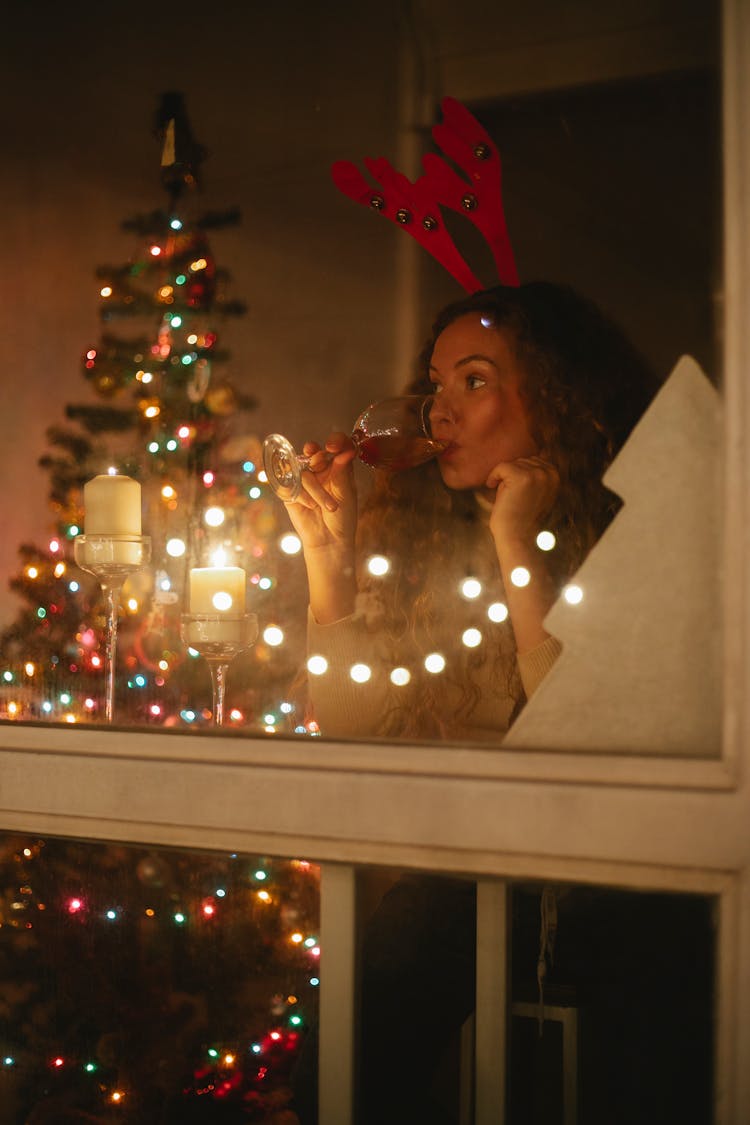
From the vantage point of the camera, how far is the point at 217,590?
0.86 meters

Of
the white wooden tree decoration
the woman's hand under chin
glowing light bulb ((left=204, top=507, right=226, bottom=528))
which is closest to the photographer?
the white wooden tree decoration

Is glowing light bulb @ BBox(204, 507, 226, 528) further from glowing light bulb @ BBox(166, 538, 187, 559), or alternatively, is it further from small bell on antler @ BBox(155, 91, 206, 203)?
small bell on antler @ BBox(155, 91, 206, 203)

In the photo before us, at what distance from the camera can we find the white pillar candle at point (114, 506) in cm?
90

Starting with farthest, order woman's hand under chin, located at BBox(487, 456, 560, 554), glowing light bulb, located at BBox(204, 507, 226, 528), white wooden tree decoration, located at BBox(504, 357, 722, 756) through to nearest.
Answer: glowing light bulb, located at BBox(204, 507, 226, 528) → woman's hand under chin, located at BBox(487, 456, 560, 554) → white wooden tree decoration, located at BBox(504, 357, 722, 756)

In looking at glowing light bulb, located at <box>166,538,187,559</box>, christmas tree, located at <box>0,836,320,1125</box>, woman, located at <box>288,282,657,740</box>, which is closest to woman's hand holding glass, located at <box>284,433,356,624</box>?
woman, located at <box>288,282,657,740</box>

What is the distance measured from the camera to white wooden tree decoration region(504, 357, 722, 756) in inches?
25.5

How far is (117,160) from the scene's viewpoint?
3.04ft

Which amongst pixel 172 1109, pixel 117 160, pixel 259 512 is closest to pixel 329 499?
pixel 259 512

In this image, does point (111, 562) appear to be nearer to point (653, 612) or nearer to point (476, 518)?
point (476, 518)

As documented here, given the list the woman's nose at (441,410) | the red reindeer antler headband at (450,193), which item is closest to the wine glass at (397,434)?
the woman's nose at (441,410)

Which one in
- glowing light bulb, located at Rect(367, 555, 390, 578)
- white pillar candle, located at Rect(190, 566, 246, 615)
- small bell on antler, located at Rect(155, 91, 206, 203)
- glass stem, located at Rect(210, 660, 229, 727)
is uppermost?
small bell on antler, located at Rect(155, 91, 206, 203)

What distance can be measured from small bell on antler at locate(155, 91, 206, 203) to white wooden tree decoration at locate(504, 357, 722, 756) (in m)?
0.49

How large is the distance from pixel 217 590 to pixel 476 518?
243 mm

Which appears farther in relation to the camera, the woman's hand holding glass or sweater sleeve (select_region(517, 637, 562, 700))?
the woman's hand holding glass
